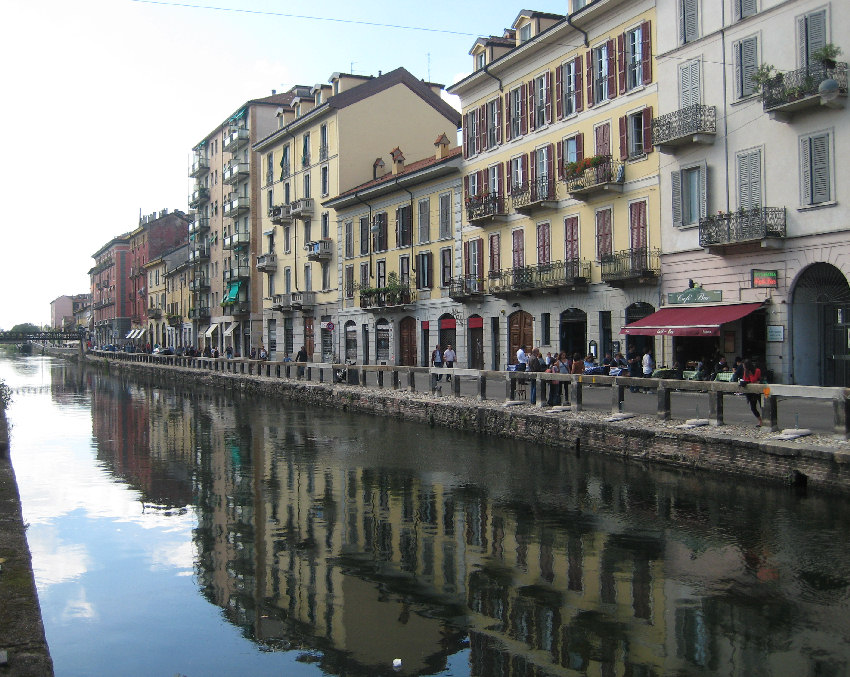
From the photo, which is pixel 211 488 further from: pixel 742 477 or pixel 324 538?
pixel 742 477

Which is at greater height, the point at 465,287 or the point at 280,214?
the point at 280,214

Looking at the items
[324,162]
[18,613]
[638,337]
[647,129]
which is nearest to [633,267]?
[638,337]

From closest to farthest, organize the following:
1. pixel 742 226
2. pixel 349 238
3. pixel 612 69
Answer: pixel 742 226
pixel 612 69
pixel 349 238

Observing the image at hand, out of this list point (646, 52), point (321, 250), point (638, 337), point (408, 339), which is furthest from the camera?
point (321, 250)

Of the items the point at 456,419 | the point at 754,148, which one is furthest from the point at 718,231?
the point at 456,419

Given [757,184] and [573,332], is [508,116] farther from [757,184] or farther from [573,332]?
[757,184]

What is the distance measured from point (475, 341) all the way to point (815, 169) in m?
18.6

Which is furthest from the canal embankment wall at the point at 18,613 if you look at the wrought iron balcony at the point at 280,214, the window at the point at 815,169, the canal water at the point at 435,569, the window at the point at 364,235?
the wrought iron balcony at the point at 280,214

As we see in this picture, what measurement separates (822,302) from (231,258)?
54619mm

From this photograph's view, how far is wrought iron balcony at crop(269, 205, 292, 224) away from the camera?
57.2 metres

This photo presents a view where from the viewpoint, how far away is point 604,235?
30469 mm

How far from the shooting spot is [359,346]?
4884 cm

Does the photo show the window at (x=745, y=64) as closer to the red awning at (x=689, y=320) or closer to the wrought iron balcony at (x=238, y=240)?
the red awning at (x=689, y=320)

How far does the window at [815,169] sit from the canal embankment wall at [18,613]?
2028cm
